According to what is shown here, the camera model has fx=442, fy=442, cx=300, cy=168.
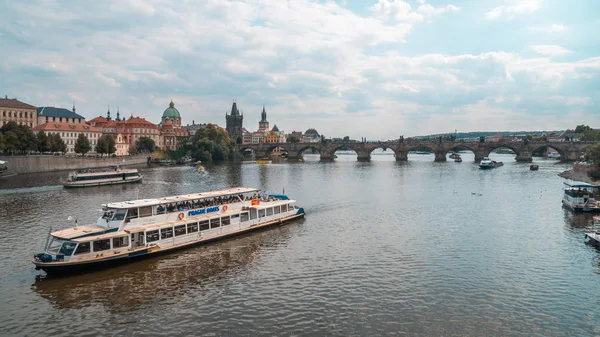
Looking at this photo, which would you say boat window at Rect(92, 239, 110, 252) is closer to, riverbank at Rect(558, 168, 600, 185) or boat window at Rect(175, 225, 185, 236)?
boat window at Rect(175, 225, 185, 236)

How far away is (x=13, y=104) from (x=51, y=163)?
5453 centimetres

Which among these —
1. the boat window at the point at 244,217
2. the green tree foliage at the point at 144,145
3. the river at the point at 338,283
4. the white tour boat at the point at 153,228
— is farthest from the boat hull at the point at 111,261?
the green tree foliage at the point at 144,145

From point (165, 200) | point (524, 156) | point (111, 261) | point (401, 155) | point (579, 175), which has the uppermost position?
point (401, 155)

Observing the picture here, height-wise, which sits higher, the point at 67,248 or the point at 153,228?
the point at 153,228

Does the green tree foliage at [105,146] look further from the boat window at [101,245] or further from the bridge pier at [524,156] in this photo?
the bridge pier at [524,156]

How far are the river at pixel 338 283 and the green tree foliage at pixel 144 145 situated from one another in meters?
131

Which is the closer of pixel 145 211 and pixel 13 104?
pixel 145 211

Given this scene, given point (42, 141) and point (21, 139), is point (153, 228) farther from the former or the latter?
point (42, 141)

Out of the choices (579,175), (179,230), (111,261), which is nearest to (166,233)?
(179,230)

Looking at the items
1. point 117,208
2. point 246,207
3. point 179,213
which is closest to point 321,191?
point 246,207

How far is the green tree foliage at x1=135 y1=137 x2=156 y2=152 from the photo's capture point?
17900cm

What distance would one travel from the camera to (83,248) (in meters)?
30.9

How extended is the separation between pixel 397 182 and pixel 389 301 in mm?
68508

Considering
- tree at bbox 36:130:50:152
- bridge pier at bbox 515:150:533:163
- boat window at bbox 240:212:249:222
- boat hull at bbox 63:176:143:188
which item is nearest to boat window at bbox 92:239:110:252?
boat window at bbox 240:212:249:222
